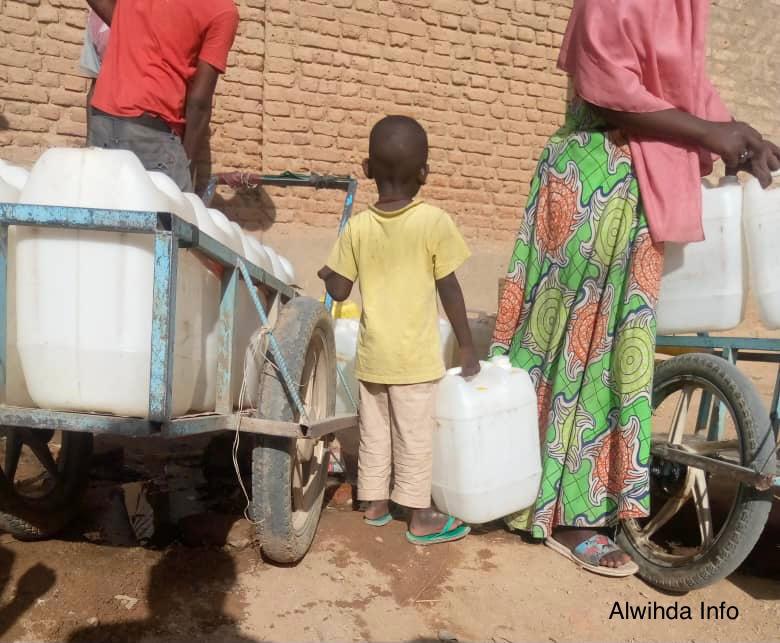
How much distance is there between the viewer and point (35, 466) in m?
2.71

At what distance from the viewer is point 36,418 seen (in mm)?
1473

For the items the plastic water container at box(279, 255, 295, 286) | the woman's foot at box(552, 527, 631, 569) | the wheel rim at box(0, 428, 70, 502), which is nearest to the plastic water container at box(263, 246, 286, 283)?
the plastic water container at box(279, 255, 295, 286)

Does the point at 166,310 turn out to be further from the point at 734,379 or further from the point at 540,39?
the point at 540,39

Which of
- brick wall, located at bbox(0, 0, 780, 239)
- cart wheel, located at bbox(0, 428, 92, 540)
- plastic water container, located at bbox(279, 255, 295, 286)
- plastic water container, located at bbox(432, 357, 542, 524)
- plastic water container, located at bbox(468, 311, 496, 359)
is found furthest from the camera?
brick wall, located at bbox(0, 0, 780, 239)

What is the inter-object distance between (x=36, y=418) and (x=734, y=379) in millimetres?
1903

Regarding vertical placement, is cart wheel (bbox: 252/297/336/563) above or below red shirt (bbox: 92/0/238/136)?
below

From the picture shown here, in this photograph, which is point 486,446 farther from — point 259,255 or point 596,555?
point 259,255

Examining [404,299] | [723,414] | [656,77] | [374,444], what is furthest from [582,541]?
[656,77]

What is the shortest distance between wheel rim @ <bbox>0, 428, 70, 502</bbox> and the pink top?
Result: 2133 mm

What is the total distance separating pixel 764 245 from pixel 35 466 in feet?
9.18

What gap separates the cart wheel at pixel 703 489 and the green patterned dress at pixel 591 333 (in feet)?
0.55

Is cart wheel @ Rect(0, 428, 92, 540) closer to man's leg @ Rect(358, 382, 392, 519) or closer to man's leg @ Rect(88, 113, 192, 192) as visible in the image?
man's leg @ Rect(358, 382, 392, 519)

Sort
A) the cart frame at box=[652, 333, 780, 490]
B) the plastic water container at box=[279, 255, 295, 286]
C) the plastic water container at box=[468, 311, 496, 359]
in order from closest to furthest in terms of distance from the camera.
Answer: the cart frame at box=[652, 333, 780, 490], the plastic water container at box=[279, 255, 295, 286], the plastic water container at box=[468, 311, 496, 359]

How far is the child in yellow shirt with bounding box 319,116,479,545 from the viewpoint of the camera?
2.22 m
